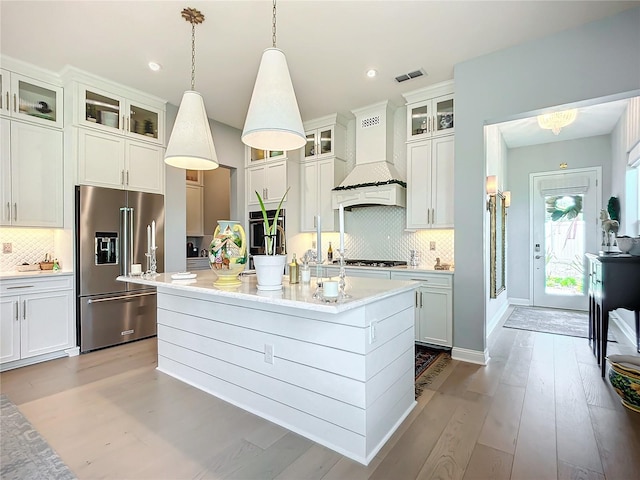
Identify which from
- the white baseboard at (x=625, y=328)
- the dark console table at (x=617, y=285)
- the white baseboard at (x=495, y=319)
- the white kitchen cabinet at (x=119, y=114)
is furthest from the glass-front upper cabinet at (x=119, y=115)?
the white baseboard at (x=625, y=328)

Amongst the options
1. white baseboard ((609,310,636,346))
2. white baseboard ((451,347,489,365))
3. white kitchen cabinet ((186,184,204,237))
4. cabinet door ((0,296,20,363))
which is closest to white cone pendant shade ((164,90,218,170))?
cabinet door ((0,296,20,363))

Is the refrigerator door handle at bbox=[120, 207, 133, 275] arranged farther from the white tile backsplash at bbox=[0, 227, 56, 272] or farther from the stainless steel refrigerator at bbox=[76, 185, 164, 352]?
the white tile backsplash at bbox=[0, 227, 56, 272]

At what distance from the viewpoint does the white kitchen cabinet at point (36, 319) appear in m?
3.11

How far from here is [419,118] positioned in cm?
404

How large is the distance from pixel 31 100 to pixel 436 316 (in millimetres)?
4938

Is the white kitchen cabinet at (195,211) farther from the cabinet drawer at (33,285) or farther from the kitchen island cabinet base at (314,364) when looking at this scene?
the kitchen island cabinet base at (314,364)

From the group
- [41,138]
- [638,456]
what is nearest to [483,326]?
[638,456]

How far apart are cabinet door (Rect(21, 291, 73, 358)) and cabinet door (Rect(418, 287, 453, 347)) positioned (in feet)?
12.7

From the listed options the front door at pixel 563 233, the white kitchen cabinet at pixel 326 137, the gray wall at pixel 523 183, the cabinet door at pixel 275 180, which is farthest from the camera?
the gray wall at pixel 523 183

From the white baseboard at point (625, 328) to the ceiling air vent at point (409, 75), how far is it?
3.90m

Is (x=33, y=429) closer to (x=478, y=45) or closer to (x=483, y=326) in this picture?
(x=483, y=326)

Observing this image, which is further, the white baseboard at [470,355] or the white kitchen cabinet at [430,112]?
the white kitchen cabinet at [430,112]

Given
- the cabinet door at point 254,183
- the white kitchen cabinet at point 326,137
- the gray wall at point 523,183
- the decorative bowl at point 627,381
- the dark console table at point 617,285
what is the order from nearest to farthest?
A: the decorative bowl at point 627,381
the dark console table at point 617,285
the white kitchen cabinet at point 326,137
the cabinet door at point 254,183
the gray wall at point 523,183

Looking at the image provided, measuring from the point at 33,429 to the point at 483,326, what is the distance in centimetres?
371
